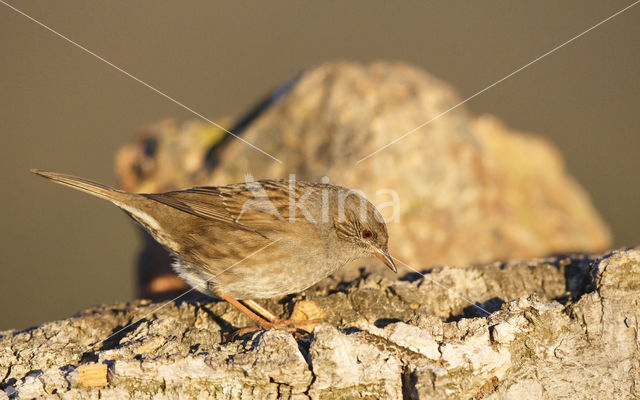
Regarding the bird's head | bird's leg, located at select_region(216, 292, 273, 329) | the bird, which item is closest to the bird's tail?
the bird

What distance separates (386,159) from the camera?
6.22 meters

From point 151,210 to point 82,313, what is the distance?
0.96 meters

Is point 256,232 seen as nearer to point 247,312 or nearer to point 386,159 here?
point 247,312

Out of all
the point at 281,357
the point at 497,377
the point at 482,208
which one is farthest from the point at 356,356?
the point at 482,208

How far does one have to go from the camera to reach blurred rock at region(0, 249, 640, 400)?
10.8 feet

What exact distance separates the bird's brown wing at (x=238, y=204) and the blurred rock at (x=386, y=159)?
119cm

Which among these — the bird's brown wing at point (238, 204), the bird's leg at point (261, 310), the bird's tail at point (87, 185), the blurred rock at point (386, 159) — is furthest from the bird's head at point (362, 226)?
the bird's tail at point (87, 185)

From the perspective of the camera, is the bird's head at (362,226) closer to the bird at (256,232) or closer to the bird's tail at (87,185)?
the bird at (256,232)

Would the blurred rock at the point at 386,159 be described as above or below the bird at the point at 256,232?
above

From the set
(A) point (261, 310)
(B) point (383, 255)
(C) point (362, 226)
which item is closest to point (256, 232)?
(A) point (261, 310)

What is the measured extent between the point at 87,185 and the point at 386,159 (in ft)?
10.1

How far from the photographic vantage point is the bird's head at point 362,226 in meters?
4.91

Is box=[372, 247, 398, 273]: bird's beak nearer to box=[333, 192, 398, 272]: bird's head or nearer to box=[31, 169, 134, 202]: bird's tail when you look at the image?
box=[333, 192, 398, 272]: bird's head

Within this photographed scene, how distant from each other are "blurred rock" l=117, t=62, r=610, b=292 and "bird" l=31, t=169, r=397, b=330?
1.22 meters
